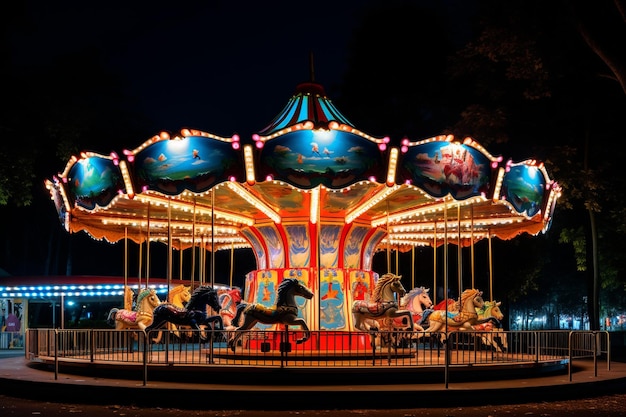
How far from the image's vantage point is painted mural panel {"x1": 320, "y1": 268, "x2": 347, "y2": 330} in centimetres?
1748

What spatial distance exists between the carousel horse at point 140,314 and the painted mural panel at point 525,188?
8114 mm

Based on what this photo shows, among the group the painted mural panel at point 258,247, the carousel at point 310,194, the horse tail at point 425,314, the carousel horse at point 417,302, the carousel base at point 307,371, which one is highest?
the carousel at point 310,194

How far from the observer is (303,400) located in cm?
1192

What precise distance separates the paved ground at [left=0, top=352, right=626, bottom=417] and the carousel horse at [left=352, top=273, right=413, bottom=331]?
3382 mm

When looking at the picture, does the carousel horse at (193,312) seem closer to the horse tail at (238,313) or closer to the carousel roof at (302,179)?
the horse tail at (238,313)

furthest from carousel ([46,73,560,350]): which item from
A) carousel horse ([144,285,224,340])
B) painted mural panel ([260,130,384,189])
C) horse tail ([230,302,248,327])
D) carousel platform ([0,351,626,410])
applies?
carousel platform ([0,351,626,410])

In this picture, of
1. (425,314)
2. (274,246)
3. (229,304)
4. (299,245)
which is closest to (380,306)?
(299,245)

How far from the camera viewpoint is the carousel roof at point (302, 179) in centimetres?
1430

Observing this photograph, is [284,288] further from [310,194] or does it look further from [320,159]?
[320,159]

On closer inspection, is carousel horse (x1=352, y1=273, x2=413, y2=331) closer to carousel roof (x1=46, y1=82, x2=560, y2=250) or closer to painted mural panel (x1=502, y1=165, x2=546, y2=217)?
carousel roof (x1=46, y1=82, x2=560, y2=250)

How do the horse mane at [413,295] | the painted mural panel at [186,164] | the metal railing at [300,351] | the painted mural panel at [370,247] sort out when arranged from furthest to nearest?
the horse mane at [413,295] → the painted mural panel at [370,247] → the painted mural panel at [186,164] → the metal railing at [300,351]

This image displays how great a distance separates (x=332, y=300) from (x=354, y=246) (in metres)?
1.55

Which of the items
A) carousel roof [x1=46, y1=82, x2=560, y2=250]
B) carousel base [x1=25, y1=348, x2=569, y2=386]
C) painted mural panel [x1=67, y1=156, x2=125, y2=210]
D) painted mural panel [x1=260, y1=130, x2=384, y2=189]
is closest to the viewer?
carousel base [x1=25, y1=348, x2=569, y2=386]

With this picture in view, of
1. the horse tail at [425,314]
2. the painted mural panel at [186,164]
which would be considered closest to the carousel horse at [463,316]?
the horse tail at [425,314]
